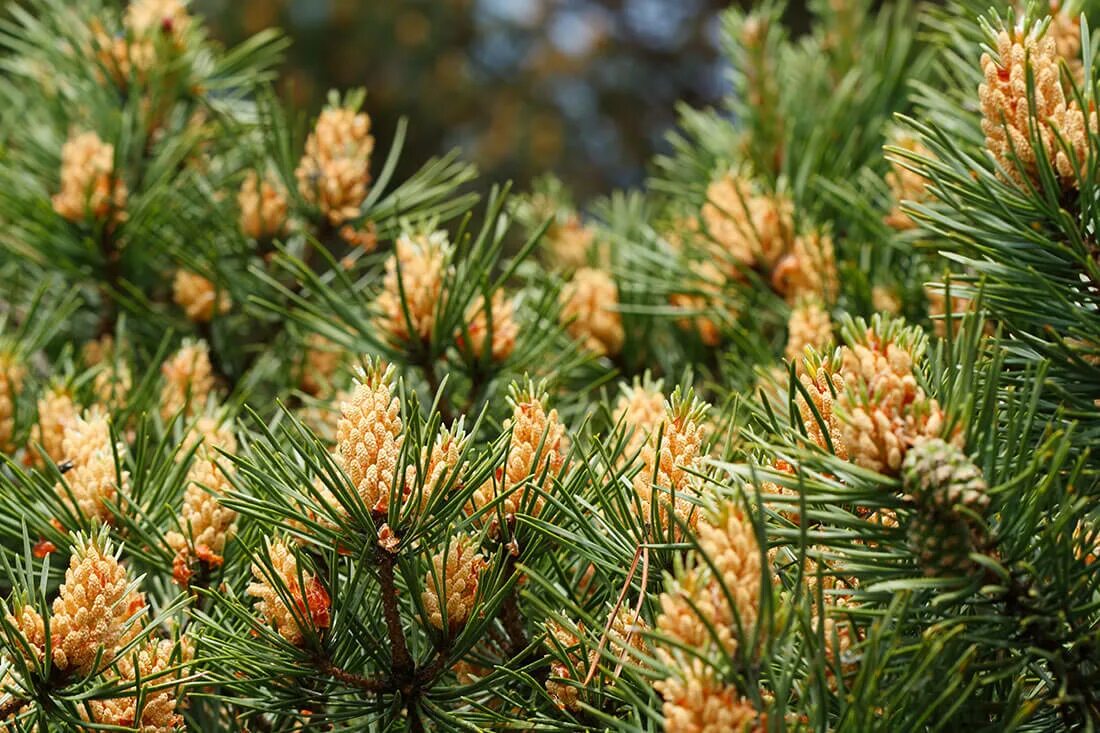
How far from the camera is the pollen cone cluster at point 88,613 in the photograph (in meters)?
0.45

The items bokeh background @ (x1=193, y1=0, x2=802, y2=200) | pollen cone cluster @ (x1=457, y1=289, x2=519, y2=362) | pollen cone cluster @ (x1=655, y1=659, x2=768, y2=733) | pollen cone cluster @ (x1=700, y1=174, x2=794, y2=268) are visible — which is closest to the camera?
pollen cone cluster @ (x1=655, y1=659, x2=768, y2=733)

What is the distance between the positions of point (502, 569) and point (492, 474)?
4cm

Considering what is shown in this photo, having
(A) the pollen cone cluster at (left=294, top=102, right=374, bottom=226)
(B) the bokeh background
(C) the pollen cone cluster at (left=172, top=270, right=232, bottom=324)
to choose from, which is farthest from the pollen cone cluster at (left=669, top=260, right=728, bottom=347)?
(B) the bokeh background

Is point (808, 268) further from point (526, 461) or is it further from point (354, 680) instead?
point (354, 680)

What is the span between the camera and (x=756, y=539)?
1.21 feet

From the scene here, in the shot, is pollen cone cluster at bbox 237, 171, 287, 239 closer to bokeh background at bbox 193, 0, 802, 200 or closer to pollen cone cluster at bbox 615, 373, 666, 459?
pollen cone cluster at bbox 615, 373, 666, 459

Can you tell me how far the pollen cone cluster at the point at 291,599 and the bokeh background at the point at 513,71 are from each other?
307cm

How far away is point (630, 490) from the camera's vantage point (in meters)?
0.46

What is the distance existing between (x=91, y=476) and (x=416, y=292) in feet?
0.69

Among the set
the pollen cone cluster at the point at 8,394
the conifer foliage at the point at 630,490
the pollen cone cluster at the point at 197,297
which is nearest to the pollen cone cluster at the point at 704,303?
the conifer foliage at the point at 630,490

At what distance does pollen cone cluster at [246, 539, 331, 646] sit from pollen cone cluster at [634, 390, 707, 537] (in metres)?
0.15

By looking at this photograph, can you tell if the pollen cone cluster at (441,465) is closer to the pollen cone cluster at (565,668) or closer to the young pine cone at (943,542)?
the pollen cone cluster at (565,668)

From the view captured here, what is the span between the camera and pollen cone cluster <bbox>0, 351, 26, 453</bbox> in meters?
0.70

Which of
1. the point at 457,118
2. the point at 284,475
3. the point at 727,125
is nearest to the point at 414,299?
the point at 284,475
